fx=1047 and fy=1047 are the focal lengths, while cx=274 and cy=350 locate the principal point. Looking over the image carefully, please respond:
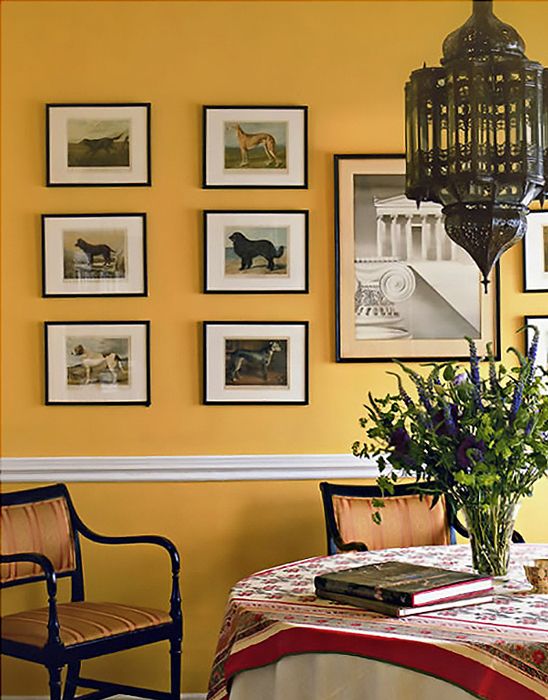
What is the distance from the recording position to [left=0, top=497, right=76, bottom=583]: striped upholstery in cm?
417

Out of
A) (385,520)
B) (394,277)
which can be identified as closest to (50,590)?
(385,520)

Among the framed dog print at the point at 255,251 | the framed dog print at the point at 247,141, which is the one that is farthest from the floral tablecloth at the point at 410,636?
the framed dog print at the point at 247,141

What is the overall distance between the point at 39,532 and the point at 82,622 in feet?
1.69

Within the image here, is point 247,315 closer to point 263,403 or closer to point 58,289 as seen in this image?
point 263,403

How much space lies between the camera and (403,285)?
15.3 feet

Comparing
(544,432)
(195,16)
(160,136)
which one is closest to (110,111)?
(160,136)

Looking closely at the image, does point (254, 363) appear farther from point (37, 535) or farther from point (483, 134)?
point (483, 134)

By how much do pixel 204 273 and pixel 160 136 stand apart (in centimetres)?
65

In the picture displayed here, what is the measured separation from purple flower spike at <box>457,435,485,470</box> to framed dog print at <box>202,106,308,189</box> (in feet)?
6.93

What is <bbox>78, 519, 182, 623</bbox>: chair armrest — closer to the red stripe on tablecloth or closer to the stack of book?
the stack of book

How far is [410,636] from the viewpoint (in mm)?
2451

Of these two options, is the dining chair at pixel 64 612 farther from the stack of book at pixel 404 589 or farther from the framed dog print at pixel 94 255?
the stack of book at pixel 404 589

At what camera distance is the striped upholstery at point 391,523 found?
4.28 meters

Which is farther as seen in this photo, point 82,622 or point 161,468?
point 161,468
